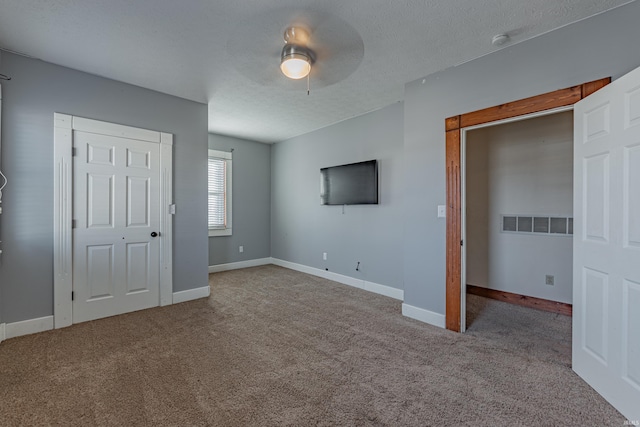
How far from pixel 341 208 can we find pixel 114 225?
10.4 ft

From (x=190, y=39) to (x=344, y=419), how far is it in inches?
122

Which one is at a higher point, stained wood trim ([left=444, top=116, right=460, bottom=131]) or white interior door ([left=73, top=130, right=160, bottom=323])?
stained wood trim ([left=444, top=116, right=460, bottom=131])

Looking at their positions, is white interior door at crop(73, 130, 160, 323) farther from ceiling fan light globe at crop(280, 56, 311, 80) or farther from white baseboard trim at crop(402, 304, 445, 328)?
white baseboard trim at crop(402, 304, 445, 328)

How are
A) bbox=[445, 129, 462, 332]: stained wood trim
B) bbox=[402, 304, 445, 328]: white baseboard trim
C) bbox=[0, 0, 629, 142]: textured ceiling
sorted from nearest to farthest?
bbox=[0, 0, 629, 142]: textured ceiling
bbox=[445, 129, 462, 332]: stained wood trim
bbox=[402, 304, 445, 328]: white baseboard trim

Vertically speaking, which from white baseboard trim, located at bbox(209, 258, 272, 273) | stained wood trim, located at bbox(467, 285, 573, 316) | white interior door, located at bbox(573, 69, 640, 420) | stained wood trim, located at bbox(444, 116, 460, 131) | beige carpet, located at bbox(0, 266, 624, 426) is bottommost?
beige carpet, located at bbox(0, 266, 624, 426)

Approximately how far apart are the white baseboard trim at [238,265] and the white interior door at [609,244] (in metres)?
5.13

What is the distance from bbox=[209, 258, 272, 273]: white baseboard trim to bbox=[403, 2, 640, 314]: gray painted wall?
367cm

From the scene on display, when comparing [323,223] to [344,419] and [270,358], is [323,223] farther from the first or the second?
[344,419]

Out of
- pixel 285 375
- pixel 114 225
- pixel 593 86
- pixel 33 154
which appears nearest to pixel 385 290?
pixel 285 375

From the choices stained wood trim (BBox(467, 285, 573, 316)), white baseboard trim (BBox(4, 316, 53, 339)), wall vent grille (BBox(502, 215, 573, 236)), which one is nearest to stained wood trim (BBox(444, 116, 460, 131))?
wall vent grille (BBox(502, 215, 573, 236))

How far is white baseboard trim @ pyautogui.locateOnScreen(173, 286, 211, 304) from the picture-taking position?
12.2 feet

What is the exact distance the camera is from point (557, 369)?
2.17 meters

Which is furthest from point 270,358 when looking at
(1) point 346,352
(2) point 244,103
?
(2) point 244,103

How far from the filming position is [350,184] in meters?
4.55
